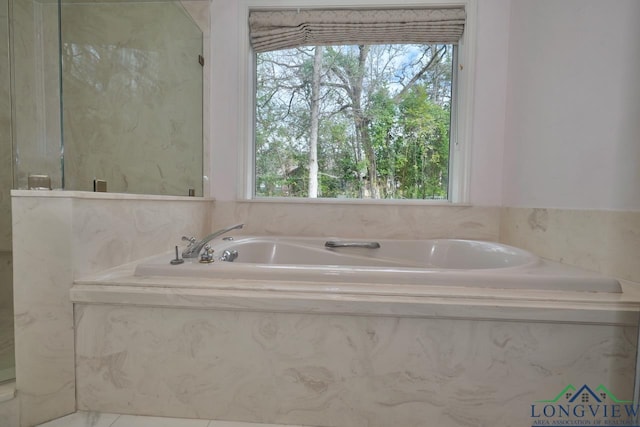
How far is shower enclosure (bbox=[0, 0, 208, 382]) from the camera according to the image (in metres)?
1.34

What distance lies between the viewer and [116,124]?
4.88ft

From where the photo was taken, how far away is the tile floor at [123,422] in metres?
0.87

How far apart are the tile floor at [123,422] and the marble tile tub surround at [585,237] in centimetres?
136

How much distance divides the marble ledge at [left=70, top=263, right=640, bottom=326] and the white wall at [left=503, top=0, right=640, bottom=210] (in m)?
0.44

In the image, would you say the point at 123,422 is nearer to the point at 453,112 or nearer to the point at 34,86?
the point at 34,86

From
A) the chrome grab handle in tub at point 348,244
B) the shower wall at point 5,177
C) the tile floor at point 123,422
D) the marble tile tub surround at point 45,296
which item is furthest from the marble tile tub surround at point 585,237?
the shower wall at point 5,177

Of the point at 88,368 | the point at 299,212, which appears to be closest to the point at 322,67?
the point at 299,212

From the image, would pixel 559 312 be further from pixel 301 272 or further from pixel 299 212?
pixel 299 212

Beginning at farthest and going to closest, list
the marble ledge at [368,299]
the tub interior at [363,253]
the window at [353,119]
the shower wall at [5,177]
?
the window at [353,119] → the tub interior at [363,253] → the shower wall at [5,177] → the marble ledge at [368,299]

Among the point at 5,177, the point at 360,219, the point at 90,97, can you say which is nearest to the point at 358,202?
the point at 360,219

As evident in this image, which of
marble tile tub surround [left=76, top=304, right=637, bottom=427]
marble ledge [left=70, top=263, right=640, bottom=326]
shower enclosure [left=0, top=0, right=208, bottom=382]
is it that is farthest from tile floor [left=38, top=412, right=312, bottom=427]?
shower enclosure [left=0, top=0, right=208, bottom=382]

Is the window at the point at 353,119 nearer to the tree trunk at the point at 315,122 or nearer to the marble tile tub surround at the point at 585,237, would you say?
the tree trunk at the point at 315,122

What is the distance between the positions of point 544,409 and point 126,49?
243 centimetres

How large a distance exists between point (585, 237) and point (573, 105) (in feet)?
1.93
